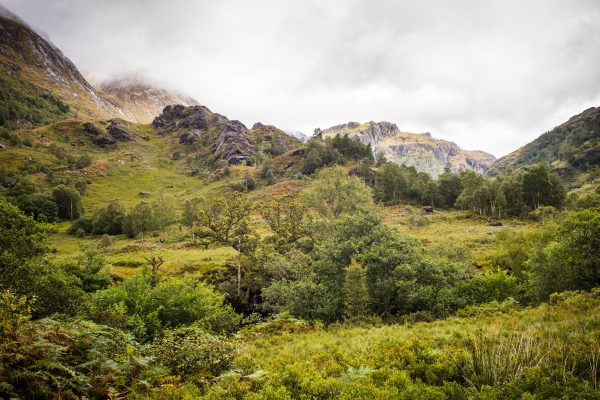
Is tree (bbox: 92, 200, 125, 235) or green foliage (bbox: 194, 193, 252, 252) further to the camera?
tree (bbox: 92, 200, 125, 235)

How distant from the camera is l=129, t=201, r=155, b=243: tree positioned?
74812mm

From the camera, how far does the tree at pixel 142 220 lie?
74.8 m

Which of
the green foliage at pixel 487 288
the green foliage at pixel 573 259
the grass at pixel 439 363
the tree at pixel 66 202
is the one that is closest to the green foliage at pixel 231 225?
the grass at pixel 439 363

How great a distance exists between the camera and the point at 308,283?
70.9 ft

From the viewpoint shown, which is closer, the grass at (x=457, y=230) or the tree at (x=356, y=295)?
the tree at (x=356, y=295)

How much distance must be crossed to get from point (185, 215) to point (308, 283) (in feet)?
200

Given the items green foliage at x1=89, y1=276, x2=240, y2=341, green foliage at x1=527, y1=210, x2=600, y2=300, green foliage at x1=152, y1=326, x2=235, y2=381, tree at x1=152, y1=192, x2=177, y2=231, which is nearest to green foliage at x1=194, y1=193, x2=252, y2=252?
green foliage at x1=89, y1=276, x2=240, y2=341

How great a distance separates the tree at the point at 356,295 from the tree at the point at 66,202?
103774mm

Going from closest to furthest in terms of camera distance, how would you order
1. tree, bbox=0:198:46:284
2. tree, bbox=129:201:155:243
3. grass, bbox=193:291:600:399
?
grass, bbox=193:291:600:399 → tree, bbox=0:198:46:284 → tree, bbox=129:201:155:243

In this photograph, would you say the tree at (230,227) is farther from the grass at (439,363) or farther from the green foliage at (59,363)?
the green foliage at (59,363)

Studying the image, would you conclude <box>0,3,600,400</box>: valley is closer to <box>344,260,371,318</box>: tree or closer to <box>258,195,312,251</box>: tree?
<box>344,260,371,318</box>: tree

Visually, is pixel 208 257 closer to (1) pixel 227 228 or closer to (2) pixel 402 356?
(1) pixel 227 228

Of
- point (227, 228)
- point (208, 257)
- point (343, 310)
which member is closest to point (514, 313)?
point (343, 310)

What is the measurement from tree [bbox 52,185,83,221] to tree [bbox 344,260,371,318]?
10377 centimetres
